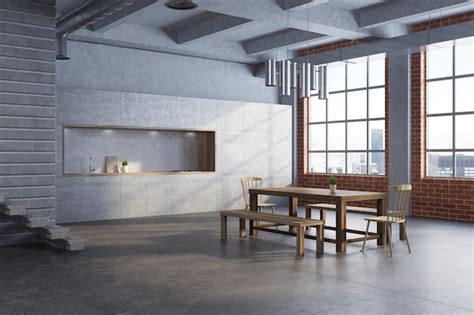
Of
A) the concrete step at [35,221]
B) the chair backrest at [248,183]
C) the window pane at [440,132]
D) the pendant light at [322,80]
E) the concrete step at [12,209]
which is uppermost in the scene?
the pendant light at [322,80]

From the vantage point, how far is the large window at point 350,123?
1185 centimetres

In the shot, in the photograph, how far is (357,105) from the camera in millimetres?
12297

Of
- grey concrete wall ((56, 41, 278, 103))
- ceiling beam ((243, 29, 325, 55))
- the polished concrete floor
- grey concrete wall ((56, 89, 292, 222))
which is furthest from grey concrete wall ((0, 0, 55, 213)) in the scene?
ceiling beam ((243, 29, 325, 55))

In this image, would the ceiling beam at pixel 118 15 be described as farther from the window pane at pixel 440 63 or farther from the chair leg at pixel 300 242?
the window pane at pixel 440 63

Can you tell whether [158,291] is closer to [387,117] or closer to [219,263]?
[219,263]

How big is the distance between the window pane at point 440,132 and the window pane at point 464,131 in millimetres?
139

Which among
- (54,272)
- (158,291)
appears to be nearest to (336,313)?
(158,291)

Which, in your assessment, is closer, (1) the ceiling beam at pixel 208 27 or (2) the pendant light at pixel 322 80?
(2) the pendant light at pixel 322 80

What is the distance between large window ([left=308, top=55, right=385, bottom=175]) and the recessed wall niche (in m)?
3.05

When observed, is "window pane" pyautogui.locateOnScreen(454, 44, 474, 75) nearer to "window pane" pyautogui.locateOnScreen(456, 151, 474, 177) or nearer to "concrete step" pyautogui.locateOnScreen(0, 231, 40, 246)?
"window pane" pyautogui.locateOnScreen(456, 151, 474, 177)

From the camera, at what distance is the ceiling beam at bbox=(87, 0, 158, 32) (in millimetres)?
8271

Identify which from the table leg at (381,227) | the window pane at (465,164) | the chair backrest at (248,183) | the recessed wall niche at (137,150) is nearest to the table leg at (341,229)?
the table leg at (381,227)

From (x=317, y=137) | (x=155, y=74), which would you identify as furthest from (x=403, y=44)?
(x=155, y=74)

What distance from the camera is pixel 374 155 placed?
12.0 metres
